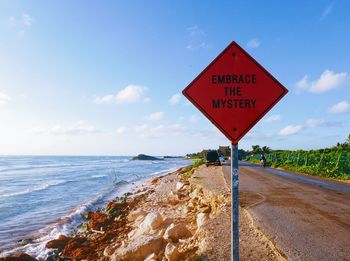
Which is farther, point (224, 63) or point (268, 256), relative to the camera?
point (268, 256)

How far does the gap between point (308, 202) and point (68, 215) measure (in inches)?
493

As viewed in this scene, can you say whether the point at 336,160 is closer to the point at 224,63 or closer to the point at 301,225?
the point at 301,225

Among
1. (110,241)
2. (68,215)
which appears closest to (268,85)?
(110,241)

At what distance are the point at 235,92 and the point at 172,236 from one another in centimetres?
499

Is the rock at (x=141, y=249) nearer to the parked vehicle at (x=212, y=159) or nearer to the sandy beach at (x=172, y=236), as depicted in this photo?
the sandy beach at (x=172, y=236)

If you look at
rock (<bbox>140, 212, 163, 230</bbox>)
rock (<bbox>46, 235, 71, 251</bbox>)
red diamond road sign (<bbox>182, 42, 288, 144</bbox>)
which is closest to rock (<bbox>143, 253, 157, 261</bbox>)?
rock (<bbox>140, 212, 163, 230</bbox>)

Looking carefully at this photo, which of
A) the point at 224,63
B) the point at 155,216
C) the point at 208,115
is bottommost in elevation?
the point at 155,216

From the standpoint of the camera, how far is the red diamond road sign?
3318mm

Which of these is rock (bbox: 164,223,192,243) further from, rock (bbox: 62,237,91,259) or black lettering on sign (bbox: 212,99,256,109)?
black lettering on sign (bbox: 212,99,256,109)

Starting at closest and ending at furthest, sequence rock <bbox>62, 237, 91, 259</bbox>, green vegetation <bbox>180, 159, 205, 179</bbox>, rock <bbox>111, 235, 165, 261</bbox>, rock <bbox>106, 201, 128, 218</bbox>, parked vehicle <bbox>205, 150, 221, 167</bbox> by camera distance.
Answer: rock <bbox>111, 235, 165, 261</bbox>, rock <bbox>62, 237, 91, 259</bbox>, rock <bbox>106, 201, 128, 218</bbox>, green vegetation <bbox>180, 159, 205, 179</bbox>, parked vehicle <bbox>205, 150, 221, 167</bbox>

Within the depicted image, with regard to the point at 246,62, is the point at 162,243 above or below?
below

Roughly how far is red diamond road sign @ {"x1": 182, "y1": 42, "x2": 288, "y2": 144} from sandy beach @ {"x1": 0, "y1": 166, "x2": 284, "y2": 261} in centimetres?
270

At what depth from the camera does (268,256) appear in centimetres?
507

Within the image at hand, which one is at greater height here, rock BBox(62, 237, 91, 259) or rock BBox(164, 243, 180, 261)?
rock BBox(164, 243, 180, 261)
